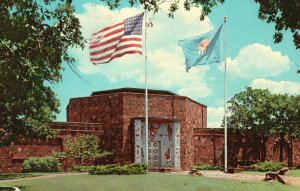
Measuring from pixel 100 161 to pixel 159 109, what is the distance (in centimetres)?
691

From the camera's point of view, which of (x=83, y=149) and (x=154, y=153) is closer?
(x=83, y=149)

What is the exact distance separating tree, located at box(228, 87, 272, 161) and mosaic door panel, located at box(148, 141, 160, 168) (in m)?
8.96

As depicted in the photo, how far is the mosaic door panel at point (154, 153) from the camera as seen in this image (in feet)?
138

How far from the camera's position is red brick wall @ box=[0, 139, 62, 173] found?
37.6 meters

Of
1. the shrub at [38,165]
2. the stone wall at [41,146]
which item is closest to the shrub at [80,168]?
the shrub at [38,165]

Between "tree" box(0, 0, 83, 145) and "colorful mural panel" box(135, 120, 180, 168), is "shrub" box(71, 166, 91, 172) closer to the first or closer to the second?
"colorful mural panel" box(135, 120, 180, 168)

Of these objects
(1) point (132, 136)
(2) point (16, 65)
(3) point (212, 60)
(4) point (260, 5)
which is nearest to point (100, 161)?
(1) point (132, 136)

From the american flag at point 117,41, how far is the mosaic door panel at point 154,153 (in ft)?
44.6

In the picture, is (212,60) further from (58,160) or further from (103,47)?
(58,160)

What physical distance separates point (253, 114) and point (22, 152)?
2169 cm

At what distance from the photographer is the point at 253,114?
4559 cm

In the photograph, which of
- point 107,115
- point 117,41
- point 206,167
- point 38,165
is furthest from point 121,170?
point 206,167

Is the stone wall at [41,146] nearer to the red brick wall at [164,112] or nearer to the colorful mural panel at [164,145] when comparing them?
the red brick wall at [164,112]

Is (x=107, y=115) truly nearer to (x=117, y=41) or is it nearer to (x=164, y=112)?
(x=164, y=112)
